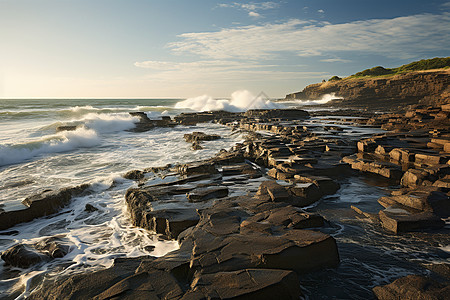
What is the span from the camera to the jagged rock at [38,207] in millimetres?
6000

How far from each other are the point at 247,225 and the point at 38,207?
5.43 m

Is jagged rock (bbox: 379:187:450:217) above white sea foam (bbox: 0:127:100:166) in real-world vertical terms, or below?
above

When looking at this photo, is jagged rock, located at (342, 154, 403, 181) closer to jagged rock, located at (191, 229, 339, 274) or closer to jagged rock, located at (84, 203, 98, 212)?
jagged rock, located at (191, 229, 339, 274)

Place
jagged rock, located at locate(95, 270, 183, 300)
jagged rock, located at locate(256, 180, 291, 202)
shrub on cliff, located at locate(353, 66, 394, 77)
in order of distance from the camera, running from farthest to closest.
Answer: shrub on cliff, located at locate(353, 66, 394, 77), jagged rock, located at locate(256, 180, 291, 202), jagged rock, located at locate(95, 270, 183, 300)

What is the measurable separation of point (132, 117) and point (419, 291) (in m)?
32.6

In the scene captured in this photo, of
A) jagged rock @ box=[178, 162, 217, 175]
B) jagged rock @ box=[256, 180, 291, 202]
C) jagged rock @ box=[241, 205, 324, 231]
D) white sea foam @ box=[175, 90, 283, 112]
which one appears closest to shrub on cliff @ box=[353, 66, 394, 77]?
white sea foam @ box=[175, 90, 283, 112]

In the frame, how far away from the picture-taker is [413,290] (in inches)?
106

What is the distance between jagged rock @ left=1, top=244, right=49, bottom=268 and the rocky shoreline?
16 mm

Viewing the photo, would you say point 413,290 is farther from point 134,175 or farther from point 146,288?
point 134,175

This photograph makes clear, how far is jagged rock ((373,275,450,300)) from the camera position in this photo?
260 cm

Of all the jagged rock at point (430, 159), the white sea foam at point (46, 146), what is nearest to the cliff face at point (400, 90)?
the jagged rock at point (430, 159)

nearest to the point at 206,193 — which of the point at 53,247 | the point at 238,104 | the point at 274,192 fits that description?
the point at 274,192

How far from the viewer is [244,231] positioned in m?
3.99

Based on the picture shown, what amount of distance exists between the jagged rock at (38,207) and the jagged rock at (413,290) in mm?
7138
